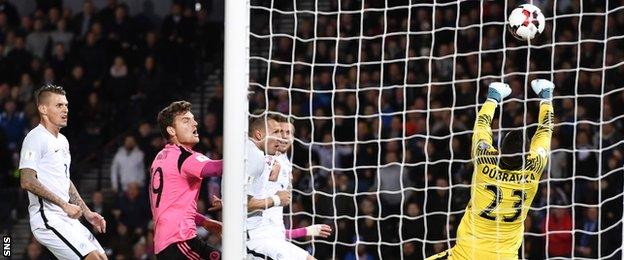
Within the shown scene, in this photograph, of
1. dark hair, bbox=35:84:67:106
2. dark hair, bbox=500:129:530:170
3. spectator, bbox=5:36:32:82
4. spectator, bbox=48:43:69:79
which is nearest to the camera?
dark hair, bbox=500:129:530:170

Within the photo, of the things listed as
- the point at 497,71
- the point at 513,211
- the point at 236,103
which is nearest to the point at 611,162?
the point at 497,71

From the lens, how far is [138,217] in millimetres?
14148

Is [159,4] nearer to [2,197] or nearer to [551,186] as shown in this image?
[2,197]

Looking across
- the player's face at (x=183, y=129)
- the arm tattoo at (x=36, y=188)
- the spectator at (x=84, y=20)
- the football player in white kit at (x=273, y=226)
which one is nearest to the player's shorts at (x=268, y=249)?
the football player in white kit at (x=273, y=226)

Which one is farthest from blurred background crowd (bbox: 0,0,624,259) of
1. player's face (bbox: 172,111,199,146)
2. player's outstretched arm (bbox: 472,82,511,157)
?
player's face (bbox: 172,111,199,146)

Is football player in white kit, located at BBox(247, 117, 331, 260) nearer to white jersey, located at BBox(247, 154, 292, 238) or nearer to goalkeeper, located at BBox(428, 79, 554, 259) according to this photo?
white jersey, located at BBox(247, 154, 292, 238)

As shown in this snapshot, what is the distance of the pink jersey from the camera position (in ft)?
28.7

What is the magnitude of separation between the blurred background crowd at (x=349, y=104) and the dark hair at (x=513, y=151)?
3.11ft

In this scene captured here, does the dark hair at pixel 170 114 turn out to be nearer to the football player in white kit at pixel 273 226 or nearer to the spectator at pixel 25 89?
the football player in white kit at pixel 273 226

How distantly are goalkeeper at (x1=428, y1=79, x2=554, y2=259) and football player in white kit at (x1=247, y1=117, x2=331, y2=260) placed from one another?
1.00m

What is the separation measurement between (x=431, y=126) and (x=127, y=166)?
3.48 metres

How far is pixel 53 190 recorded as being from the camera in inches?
364

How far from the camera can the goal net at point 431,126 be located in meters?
11.8

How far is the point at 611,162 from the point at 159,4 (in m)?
7.06
